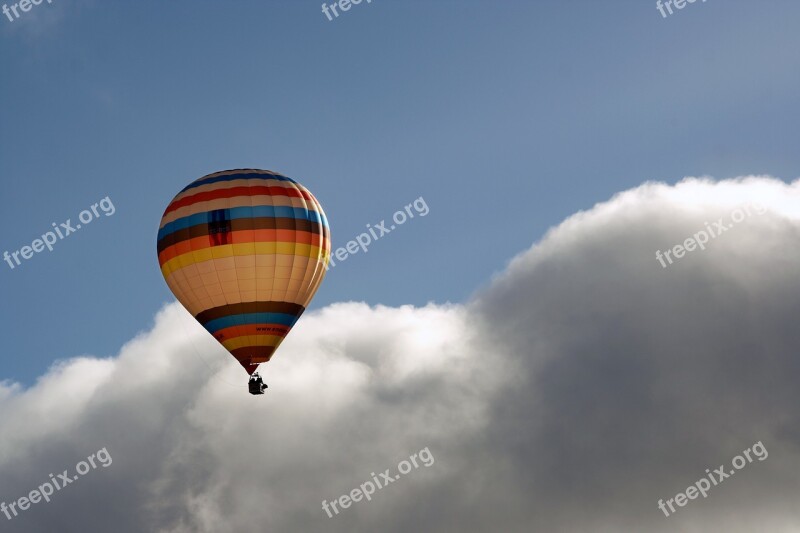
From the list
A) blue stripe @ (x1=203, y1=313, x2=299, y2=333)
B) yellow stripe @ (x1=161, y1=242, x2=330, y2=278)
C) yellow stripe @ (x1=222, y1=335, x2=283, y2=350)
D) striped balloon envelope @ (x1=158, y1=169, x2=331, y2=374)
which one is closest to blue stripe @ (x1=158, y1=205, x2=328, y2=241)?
Result: striped balloon envelope @ (x1=158, y1=169, x2=331, y2=374)

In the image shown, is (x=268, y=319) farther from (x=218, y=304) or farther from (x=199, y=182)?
(x=199, y=182)

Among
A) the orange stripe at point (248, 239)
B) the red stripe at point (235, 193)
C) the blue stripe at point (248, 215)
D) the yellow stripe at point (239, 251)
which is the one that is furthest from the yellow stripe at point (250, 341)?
the red stripe at point (235, 193)

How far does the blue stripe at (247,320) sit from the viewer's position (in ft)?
342

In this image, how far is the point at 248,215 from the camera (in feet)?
341

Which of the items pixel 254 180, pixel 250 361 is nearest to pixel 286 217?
pixel 254 180

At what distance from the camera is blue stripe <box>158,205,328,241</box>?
104 metres

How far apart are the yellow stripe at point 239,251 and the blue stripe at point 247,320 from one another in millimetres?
4310

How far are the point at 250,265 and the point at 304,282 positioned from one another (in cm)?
453

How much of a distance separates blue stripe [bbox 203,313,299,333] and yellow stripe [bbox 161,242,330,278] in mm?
4310

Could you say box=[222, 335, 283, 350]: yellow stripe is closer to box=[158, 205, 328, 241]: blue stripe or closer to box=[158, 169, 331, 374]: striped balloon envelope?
box=[158, 169, 331, 374]: striped balloon envelope

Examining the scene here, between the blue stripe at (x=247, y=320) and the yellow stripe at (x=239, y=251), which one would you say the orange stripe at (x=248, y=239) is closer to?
the yellow stripe at (x=239, y=251)

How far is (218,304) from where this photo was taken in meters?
104

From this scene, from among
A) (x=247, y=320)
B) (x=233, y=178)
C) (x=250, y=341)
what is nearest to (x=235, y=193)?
(x=233, y=178)

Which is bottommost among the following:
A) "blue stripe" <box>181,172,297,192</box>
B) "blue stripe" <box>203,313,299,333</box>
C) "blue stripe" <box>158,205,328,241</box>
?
"blue stripe" <box>203,313,299,333</box>
